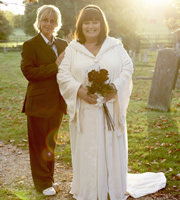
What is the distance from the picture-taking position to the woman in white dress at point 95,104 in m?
4.04

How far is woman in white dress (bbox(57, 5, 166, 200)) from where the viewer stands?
404 centimetres

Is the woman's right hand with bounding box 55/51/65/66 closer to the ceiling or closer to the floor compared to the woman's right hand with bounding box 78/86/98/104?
closer to the ceiling

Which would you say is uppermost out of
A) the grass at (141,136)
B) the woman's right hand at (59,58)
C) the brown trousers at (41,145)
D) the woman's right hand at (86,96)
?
the woman's right hand at (59,58)

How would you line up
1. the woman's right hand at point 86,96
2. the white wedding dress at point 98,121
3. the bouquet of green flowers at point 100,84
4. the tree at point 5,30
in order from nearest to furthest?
the bouquet of green flowers at point 100,84 < the woman's right hand at point 86,96 < the white wedding dress at point 98,121 < the tree at point 5,30

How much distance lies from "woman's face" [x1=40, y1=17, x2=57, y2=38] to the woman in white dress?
39cm

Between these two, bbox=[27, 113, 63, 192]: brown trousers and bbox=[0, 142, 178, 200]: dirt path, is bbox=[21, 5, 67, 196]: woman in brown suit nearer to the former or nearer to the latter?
bbox=[27, 113, 63, 192]: brown trousers

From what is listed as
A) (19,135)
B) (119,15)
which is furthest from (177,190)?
(119,15)

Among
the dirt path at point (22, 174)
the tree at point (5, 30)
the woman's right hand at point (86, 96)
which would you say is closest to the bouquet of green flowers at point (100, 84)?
the woman's right hand at point (86, 96)

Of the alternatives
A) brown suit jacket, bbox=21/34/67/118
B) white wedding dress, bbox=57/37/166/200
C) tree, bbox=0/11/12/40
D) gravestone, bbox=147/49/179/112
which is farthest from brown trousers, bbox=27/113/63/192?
tree, bbox=0/11/12/40

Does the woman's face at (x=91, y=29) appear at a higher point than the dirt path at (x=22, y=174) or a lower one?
higher

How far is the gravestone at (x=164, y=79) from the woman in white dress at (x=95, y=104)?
5265mm

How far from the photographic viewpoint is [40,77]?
4.19m

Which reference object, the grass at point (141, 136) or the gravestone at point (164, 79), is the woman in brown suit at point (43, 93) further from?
the gravestone at point (164, 79)

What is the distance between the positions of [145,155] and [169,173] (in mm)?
909
